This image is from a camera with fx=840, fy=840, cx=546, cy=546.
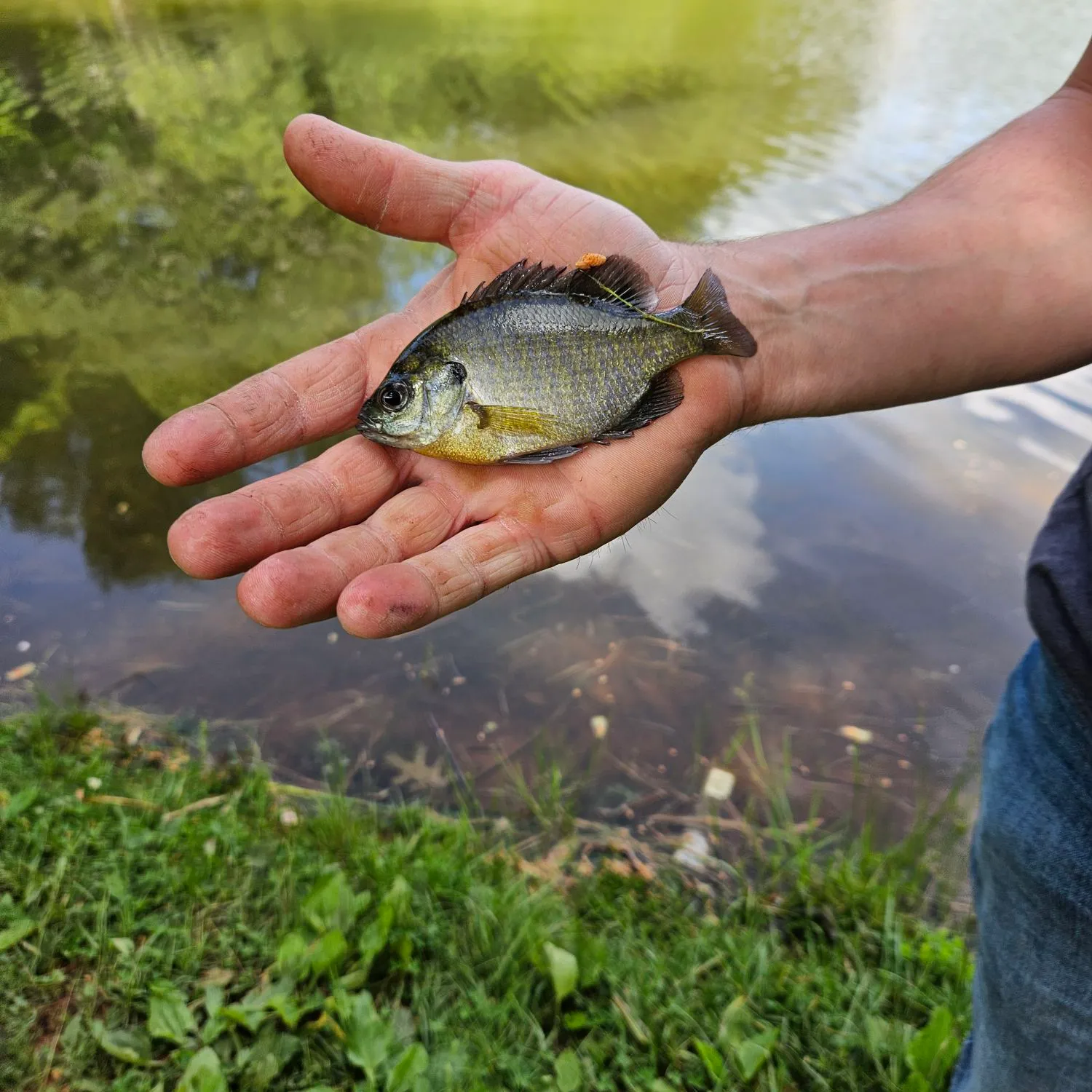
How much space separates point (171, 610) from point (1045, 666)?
5.18 meters

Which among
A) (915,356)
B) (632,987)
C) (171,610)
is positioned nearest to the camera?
(915,356)

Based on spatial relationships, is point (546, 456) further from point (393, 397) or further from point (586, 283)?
point (586, 283)

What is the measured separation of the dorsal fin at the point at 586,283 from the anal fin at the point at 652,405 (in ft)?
0.95

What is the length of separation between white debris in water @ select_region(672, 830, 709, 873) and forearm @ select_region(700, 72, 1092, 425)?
2237mm

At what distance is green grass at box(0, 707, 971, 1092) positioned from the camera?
282 centimetres

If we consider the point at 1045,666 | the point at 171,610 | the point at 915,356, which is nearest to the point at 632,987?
the point at 1045,666

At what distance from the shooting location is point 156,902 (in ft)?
11.0

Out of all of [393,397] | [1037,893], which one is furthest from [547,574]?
[1037,893]

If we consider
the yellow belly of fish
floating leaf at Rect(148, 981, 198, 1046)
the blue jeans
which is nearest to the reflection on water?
the yellow belly of fish

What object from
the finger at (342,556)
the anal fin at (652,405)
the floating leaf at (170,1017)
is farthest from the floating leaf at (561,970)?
the anal fin at (652,405)

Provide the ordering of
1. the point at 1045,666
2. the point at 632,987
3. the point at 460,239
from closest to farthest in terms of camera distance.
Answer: the point at 1045,666 → the point at 632,987 → the point at 460,239

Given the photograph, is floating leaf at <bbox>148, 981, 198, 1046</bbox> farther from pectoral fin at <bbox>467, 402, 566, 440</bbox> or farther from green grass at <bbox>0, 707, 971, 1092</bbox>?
pectoral fin at <bbox>467, 402, 566, 440</bbox>

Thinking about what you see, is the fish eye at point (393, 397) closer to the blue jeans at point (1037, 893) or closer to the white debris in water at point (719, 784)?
the blue jeans at point (1037, 893)

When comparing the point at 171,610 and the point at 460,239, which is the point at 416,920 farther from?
the point at 171,610
